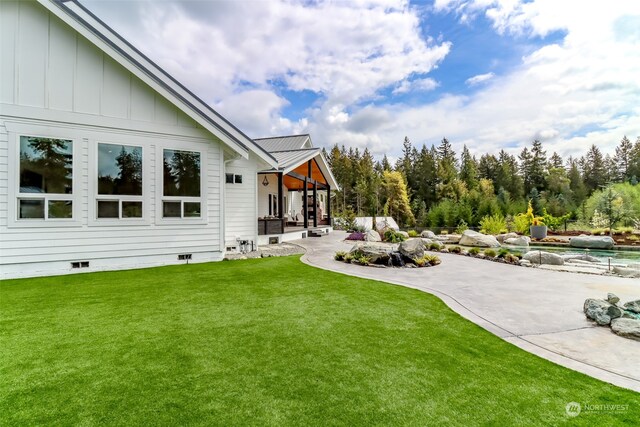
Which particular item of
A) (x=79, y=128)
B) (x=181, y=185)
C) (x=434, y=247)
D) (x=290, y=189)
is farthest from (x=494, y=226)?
(x=79, y=128)

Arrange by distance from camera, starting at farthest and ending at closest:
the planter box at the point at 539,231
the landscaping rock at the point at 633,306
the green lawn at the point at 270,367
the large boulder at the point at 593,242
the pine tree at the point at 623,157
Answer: the pine tree at the point at 623,157 < the planter box at the point at 539,231 < the large boulder at the point at 593,242 < the landscaping rock at the point at 633,306 < the green lawn at the point at 270,367

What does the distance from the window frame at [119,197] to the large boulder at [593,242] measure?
17372 millimetres

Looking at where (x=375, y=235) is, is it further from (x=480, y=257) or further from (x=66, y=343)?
(x=66, y=343)

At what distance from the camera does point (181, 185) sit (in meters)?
8.55

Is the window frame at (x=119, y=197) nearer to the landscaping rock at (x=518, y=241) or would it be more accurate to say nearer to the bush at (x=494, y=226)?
the landscaping rock at (x=518, y=241)

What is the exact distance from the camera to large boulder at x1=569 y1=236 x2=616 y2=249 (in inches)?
522

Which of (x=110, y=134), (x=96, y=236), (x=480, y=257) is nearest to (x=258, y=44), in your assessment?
(x=110, y=134)

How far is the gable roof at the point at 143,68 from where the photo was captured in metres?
7.12

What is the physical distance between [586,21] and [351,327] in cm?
888

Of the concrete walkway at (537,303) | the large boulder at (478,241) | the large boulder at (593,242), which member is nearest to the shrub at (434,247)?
the concrete walkway at (537,303)

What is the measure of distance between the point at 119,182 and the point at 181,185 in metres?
1.45

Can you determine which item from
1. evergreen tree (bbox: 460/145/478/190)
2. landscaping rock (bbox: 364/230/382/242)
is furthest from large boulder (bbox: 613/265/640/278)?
evergreen tree (bbox: 460/145/478/190)

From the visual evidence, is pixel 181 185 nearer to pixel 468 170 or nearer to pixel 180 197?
pixel 180 197

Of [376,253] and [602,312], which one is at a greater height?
[376,253]
